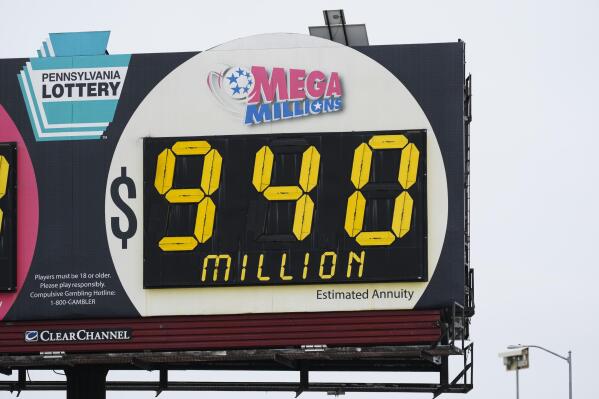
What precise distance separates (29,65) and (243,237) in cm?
503

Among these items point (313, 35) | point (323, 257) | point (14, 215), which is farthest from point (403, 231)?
point (14, 215)

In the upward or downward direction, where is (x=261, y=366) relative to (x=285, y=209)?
downward

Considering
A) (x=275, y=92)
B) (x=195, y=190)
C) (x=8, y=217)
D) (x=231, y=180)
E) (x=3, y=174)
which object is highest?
(x=275, y=92)

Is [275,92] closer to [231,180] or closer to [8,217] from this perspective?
[231,180]

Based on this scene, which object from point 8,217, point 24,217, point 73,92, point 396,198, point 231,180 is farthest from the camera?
point 73,92

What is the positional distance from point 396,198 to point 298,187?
1.69 meters

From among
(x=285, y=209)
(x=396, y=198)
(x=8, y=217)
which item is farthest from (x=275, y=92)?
(x=8, y=217)

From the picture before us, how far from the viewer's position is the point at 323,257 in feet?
117

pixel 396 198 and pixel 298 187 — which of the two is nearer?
pixel 396 198

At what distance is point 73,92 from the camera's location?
3703 centimetres

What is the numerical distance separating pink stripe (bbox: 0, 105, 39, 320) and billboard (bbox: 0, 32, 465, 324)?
2 centimetres

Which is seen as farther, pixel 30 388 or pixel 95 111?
pixel 30 388

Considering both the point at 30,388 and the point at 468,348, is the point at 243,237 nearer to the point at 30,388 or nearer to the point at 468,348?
the point at 468,348

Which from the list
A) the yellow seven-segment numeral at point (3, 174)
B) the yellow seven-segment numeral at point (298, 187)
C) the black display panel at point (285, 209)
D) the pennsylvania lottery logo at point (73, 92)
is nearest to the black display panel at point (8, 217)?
the yellow seven-segment numeral at point (3, 174)
